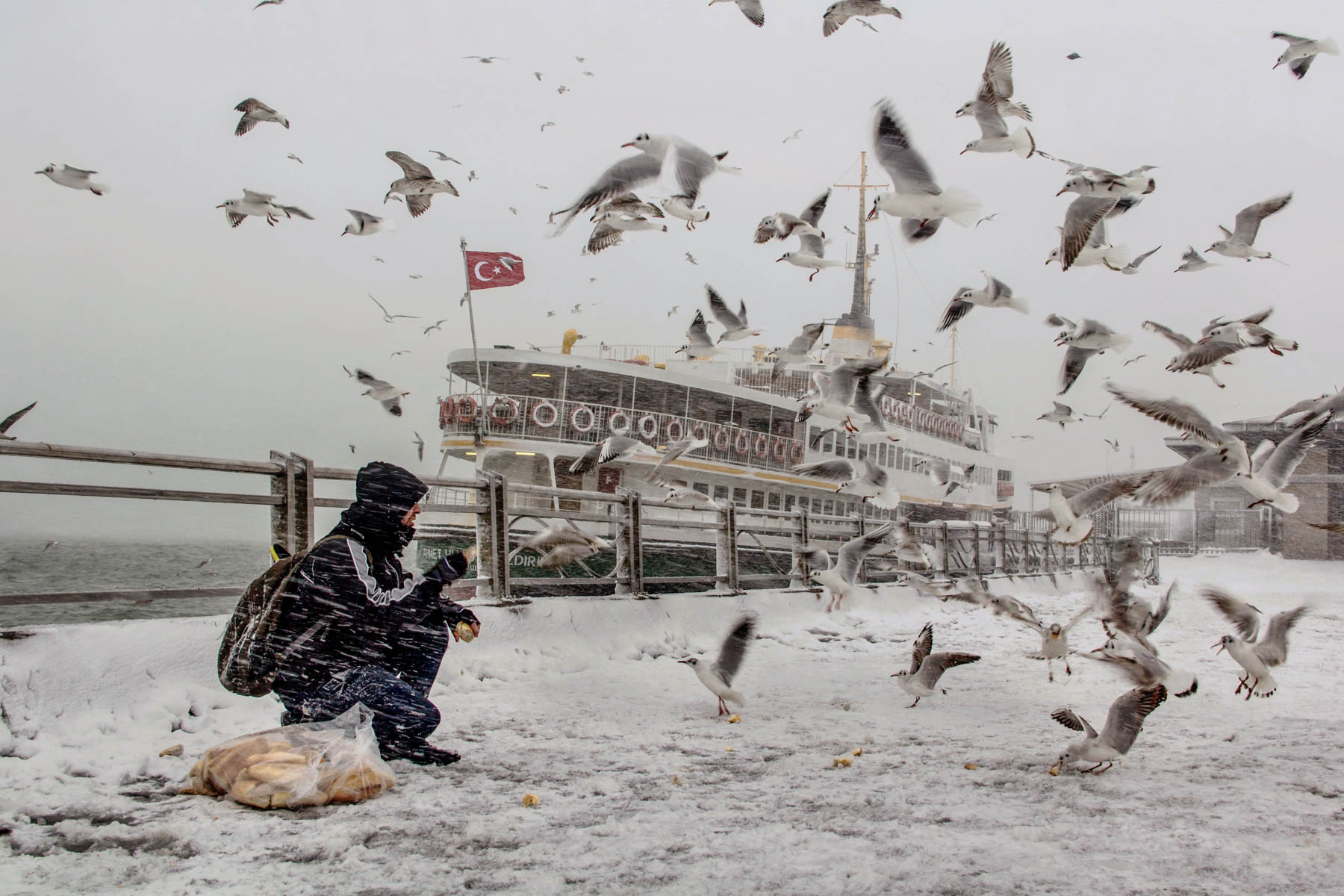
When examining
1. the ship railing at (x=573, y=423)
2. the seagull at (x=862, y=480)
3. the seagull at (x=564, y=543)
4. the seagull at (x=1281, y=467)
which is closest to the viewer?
the seagull at (x=1281, y=467)

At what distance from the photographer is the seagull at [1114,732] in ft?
12.9

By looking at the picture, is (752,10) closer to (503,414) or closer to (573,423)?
(573,423)

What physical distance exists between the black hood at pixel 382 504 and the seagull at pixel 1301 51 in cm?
653

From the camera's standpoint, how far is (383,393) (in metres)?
9.27

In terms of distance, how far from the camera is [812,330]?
10242mm

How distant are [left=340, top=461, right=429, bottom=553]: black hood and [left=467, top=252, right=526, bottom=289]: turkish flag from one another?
1346cm

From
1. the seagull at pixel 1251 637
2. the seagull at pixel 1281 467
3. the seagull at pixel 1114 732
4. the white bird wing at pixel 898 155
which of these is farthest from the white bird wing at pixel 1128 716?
the white bird wing at pixel 898 155

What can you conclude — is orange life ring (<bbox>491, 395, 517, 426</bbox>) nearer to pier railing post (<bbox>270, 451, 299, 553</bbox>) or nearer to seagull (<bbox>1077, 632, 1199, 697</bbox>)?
pier railing post (<bbox>270, 451, 299, 553</bbox>)

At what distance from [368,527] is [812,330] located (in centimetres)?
718

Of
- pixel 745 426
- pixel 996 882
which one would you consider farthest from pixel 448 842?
pixel 745 426

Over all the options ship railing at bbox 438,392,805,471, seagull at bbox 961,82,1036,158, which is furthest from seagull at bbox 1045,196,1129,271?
ship railing at bbox 438,392,805,471

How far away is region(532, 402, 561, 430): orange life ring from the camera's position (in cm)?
1764

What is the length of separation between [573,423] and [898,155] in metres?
12.5

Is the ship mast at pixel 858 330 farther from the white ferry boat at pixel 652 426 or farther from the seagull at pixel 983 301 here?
the seagull at pixel 983 301
